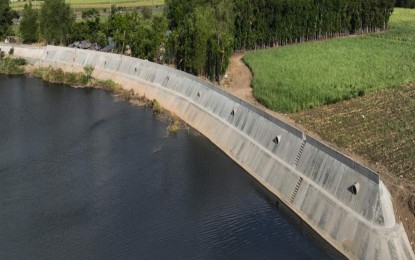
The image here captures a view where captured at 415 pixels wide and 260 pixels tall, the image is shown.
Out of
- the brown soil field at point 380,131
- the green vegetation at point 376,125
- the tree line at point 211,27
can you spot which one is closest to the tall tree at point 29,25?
the tree line at point 211,27

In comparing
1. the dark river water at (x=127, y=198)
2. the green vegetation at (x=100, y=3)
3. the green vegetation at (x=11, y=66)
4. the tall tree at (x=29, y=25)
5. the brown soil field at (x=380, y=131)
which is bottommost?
the dark river water at (x=127, y=198)

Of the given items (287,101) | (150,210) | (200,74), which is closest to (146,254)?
(150,210)

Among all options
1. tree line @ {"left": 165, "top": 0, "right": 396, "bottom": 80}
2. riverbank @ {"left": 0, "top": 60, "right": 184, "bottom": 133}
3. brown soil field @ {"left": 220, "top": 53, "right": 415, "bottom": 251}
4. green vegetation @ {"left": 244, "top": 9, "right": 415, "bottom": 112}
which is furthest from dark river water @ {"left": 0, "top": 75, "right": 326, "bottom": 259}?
tree line @ {"left": 165, "top": 0, "right": 396, "bottom": 80}

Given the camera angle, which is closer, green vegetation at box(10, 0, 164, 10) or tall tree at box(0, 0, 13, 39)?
tall tree at box(0, 0, 13, 39)

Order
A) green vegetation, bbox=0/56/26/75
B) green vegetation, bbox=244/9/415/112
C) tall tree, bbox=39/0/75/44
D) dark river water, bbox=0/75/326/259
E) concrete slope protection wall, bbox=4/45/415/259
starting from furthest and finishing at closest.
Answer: tall tree, bbox=39/0/75/44 < green vegetation, bbox=0/56/26/75 < green vegetation, bbox=244/9/415/112 < dark river water, bbox=0/75/326/259 < concrete slope protection wall, bbox=4/45/415/259

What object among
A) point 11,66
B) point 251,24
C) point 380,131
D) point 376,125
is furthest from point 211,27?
point 11,66

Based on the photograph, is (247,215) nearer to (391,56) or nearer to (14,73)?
(391,56)

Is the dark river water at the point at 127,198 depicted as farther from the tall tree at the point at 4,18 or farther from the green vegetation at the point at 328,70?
the tall tree at the point at 4,18

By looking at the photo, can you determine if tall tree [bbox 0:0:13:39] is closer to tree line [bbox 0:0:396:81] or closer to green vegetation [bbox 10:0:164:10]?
tree line [bbox 0:0:396:81]
